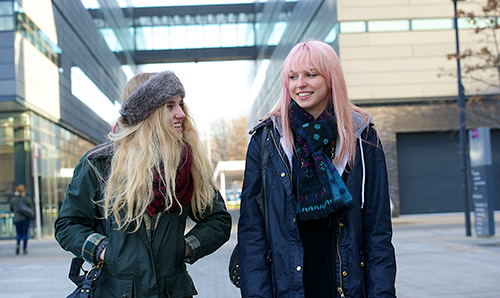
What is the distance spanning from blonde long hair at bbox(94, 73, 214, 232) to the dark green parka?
78 mm

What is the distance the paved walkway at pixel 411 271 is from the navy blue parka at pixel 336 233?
4.93 meters

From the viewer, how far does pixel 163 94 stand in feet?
10.4

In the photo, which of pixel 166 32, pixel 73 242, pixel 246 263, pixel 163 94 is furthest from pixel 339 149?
pixel 166 32

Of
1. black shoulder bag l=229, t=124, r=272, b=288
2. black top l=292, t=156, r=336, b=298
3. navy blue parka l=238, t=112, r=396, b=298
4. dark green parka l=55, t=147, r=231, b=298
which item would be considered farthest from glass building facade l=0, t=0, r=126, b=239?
black top l=292, t=156, r=336, b=298

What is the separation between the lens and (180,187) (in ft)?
10.1

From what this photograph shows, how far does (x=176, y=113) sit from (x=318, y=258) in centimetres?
113

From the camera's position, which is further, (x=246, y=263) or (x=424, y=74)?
(x=424, y=74)

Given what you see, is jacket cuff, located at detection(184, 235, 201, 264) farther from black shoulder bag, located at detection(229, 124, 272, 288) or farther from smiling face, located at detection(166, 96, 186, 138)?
smiling face, located at detection(166, 96, 186, 138)

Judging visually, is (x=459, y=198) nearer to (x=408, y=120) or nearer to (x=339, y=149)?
(x=408, y=120)

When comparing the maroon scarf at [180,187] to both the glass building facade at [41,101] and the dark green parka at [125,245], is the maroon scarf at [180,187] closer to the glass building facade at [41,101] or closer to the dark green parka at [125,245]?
the dark green parka at [125,245]

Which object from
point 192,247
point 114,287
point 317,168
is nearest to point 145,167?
point 192,247

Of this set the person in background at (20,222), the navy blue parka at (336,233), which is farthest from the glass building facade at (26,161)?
the navy blue parka at (336,233)

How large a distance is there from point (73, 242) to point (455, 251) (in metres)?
10.4

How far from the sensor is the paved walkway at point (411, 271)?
7.87 m
